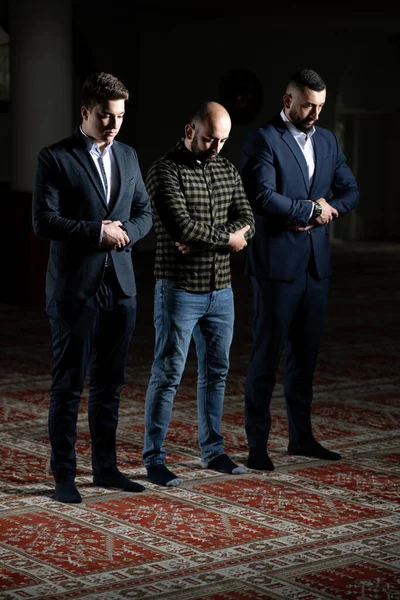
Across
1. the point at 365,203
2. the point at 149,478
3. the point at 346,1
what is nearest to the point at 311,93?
the point at 149,478

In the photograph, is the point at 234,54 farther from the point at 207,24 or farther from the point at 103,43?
the point at 103,43

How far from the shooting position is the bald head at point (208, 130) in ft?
14.6

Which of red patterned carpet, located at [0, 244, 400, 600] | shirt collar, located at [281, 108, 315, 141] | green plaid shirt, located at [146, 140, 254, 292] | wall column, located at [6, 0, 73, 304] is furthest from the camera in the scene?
wall column, located at [6, 0, 73, 304]

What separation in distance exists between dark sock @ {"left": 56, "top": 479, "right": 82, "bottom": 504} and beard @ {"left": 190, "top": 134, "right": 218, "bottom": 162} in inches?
53.3

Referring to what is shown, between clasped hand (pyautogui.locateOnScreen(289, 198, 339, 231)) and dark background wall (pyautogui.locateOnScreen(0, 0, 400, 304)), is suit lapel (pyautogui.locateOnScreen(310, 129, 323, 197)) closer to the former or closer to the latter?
clasped hand (pyautogui.locateOnScreen(289, 198, 339, 231))

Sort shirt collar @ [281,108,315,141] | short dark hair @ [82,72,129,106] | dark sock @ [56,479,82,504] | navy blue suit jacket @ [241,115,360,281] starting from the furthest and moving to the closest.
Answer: shirt collar @ [281,108,315,141] < navy blue suit jacket @ [241,115,360,281] < dark sock @ [56,479,82,504] < short dark hair @ [82,72,129,106]

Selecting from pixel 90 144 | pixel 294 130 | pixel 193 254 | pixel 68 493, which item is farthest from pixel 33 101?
pixel 68 493

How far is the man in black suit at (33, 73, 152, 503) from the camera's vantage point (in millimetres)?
4227

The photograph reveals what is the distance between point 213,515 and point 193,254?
1029mm

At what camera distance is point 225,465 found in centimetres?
489

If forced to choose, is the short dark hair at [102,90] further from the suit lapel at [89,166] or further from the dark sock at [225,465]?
the dark sock at [225,465]

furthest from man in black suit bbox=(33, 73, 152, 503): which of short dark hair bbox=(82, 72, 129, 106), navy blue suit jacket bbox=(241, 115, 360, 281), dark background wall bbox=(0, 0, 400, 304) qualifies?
dark background wall bbox=(0, 0, 400, 304)

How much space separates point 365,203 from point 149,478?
14.7 meters

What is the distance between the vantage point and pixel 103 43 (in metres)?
15.4
